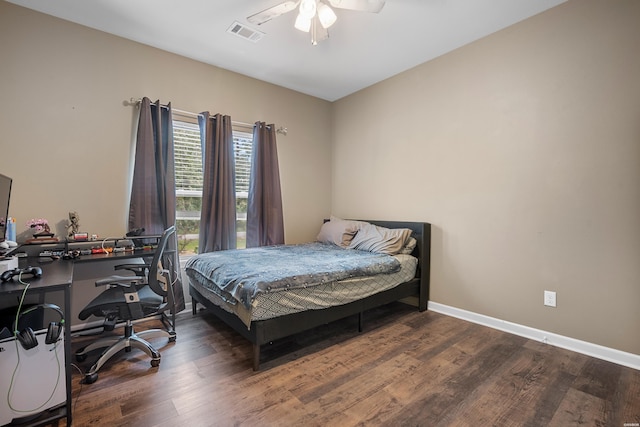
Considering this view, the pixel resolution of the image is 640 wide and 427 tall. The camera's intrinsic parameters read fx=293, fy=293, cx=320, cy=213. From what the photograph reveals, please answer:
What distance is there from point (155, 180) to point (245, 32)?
1.61 meters

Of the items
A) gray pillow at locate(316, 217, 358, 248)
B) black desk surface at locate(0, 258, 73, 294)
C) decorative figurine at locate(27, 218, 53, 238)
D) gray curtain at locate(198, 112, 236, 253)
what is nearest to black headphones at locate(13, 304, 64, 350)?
black desk surface at locate(0, 258, 73, 294)

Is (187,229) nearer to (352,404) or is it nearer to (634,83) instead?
(352,404)

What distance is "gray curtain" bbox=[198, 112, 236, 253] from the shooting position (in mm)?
3168

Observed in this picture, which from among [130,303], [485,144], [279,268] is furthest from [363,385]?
[485,144]

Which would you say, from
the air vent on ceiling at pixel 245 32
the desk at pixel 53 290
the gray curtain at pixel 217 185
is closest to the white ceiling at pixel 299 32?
the air vent on ceiling at pixel 245 32

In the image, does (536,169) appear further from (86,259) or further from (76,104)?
(76,104)

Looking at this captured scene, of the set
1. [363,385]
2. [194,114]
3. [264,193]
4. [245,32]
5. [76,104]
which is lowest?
[363,385]

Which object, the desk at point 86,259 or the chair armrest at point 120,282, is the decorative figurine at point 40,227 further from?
the chair armrest at point 120,282

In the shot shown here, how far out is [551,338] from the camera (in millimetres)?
2354

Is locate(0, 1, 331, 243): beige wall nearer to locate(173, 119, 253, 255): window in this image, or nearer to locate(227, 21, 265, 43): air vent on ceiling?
locate(173, 119, 253, 255): window

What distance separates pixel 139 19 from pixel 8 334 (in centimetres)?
248

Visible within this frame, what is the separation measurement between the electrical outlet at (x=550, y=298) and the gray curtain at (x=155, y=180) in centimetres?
324

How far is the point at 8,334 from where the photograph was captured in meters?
1.44

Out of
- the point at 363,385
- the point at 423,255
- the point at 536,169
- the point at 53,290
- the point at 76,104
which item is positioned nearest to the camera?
the point at 53,290
